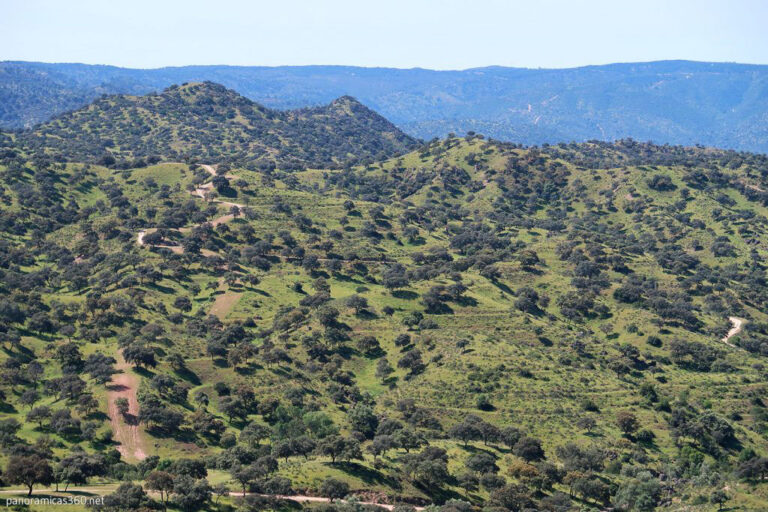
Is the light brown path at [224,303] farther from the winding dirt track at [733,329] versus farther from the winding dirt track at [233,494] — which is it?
the winding dirt track at [733,329]

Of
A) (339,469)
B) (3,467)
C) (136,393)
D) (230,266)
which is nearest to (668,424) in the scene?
(339,469)

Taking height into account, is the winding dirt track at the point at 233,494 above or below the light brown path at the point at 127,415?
above

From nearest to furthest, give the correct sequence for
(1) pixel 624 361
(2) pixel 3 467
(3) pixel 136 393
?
(2) pixel 3 467
(3) pixel 136 393
(1) pixel 624 361

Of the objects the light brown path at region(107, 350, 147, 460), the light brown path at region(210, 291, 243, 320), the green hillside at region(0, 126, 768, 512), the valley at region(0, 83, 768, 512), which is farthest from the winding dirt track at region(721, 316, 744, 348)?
the light brown path at region(107, 350, 147, 460)

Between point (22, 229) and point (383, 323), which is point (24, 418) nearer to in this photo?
point (383, 323)

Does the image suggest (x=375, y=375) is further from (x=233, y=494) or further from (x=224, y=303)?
(x=233, y=494)

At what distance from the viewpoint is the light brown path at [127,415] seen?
89812 mm

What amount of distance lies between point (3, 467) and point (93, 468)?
13.6 metres

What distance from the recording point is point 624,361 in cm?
13275

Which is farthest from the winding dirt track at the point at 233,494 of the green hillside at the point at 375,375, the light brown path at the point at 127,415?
the light brown path at the point at 127,415

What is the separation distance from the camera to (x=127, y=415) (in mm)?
96312

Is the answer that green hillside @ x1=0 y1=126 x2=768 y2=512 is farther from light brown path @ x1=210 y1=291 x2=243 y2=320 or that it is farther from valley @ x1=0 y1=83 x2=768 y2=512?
light brown path @ x1=210 y1=291 x2=243 y2=320

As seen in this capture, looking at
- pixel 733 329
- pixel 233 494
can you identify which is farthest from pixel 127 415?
pixel 733 329

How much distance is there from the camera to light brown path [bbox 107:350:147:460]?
295ft
